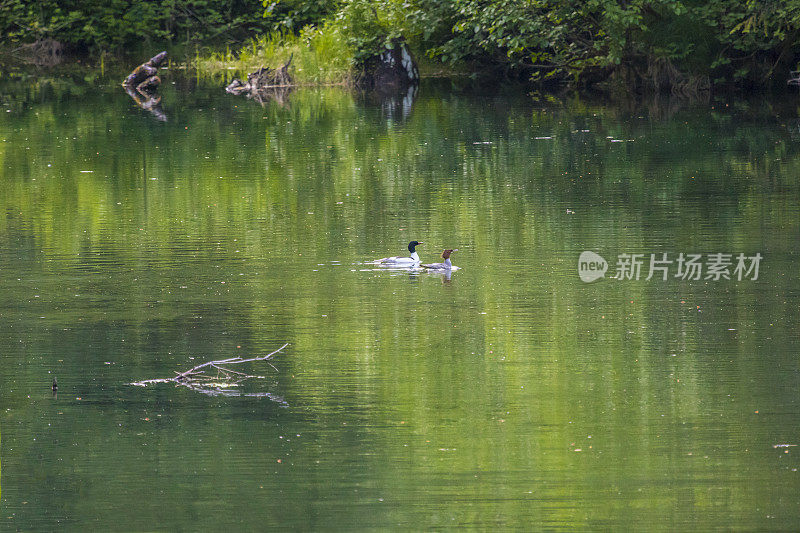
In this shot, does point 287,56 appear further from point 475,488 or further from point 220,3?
point 475,488

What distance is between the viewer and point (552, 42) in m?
36.0

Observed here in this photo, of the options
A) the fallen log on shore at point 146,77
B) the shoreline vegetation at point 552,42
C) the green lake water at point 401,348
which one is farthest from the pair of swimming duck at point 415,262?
the fallen log on shore at point 146,77

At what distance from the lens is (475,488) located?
23.3 feet

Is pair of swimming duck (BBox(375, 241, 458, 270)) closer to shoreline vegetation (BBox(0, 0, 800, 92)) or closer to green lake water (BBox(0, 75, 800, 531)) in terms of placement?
green lake water (BBox(0, 75, 800, 531))

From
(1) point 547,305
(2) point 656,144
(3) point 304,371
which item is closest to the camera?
(3) point 304,371

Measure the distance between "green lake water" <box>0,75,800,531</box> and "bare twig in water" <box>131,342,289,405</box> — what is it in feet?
0.31

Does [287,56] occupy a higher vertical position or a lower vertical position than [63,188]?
higher

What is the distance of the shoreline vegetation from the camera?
113 ft

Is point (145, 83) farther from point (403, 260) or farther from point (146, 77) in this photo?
point (403, 260)

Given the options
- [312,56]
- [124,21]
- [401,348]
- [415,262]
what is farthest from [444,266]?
[124,21]

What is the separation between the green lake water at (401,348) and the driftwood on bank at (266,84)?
62.7ft

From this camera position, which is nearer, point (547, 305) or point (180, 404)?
point (180, 404)

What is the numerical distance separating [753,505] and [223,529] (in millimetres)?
2484

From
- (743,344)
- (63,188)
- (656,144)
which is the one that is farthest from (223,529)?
(656,144)
